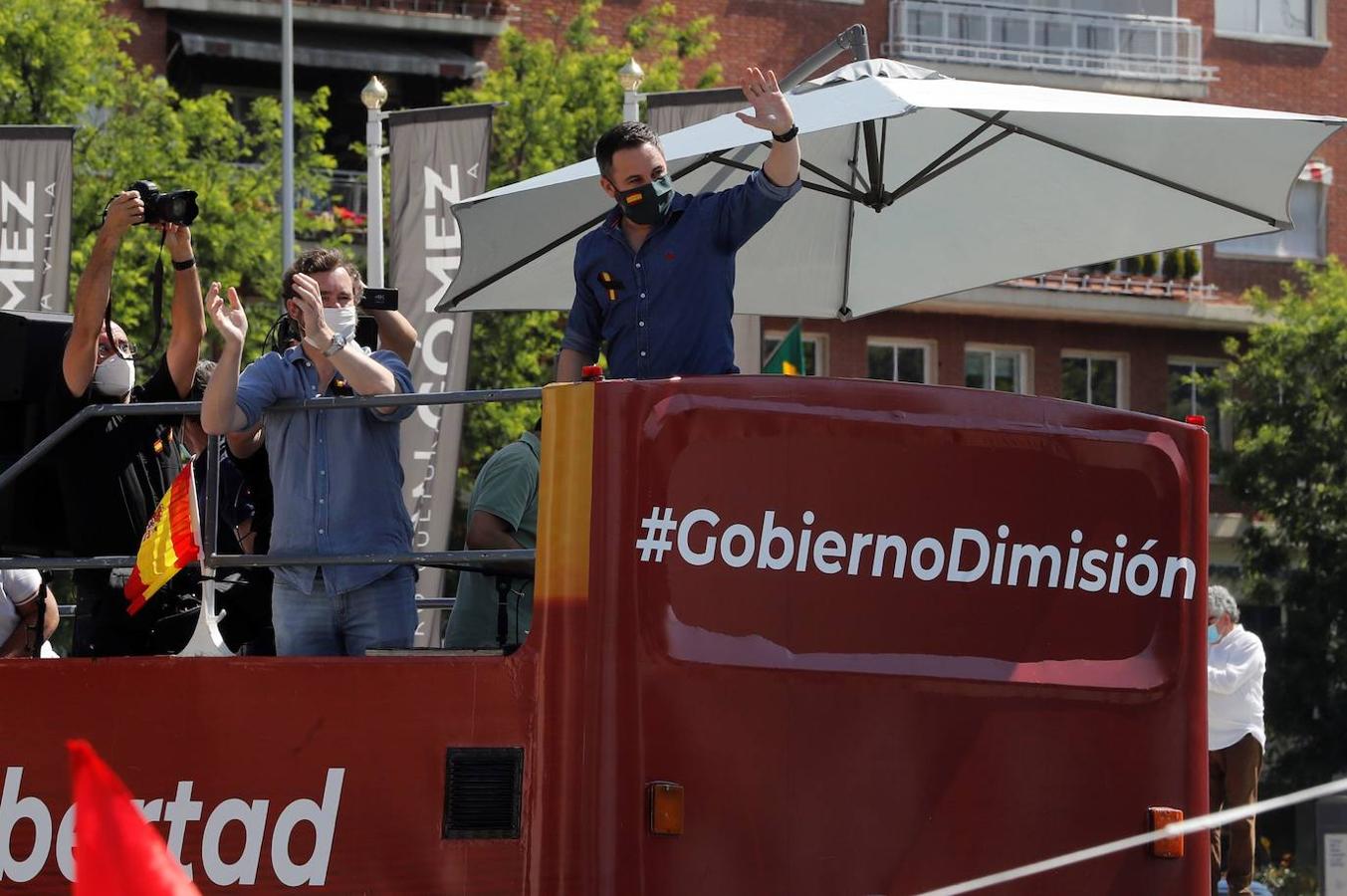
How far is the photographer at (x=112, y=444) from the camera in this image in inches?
239

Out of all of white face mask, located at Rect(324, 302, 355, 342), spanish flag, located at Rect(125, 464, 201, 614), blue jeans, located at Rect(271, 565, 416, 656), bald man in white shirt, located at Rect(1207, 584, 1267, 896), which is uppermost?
white face mask, located at Rect(324, 302, 355, 342)

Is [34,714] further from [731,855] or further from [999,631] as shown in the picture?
[999,631]

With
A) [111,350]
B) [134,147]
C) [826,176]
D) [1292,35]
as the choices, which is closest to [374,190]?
[134,147]

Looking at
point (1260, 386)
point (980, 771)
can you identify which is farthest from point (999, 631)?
point (1260, 386)

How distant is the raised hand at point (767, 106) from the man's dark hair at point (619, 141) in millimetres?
Result: 267

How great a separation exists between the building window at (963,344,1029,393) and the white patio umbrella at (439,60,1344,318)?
2832 cm

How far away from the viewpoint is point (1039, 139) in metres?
8.80

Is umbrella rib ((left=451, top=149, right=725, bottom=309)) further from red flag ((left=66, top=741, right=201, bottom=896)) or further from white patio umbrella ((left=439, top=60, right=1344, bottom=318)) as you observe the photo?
red flag ((left=66, top=741, right=201, bottom=896))

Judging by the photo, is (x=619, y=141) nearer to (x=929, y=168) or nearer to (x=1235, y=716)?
(x=929, y=168)

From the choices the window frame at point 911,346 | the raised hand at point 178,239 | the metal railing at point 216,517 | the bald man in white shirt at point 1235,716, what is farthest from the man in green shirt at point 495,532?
the window frame at point 911,346

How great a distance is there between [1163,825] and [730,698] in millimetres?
1222

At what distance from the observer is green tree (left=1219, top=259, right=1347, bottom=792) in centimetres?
3125

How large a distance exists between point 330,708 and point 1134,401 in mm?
34331

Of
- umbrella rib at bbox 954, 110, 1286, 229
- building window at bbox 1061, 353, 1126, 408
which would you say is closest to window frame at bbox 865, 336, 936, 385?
building window at bbox 1061, 353, 1126, 408
